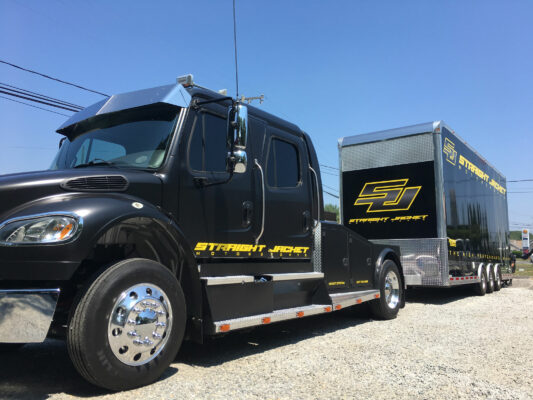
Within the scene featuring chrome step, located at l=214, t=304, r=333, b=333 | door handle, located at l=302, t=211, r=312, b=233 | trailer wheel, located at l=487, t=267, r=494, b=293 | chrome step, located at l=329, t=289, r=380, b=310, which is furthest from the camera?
trailer wheel, located at l=487, t=267, r=494, b=293

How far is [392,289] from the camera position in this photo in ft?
25.9

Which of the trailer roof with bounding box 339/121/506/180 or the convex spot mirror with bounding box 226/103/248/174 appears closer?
the convex spot mirror with bounding box 226/103/248/174

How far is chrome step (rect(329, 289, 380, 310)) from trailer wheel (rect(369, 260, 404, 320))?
8.1 inches

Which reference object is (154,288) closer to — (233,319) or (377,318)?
(233,319)

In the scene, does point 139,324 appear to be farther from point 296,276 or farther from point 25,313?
point 296,276

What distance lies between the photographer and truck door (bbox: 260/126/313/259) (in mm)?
5262

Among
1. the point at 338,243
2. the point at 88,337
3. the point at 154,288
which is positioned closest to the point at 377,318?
the point at 338,243

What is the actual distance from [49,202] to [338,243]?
13.8 ft

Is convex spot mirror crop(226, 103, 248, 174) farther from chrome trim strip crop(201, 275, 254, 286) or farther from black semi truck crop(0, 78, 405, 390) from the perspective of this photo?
chrome trim strip crop(201, 275, 254, 286)

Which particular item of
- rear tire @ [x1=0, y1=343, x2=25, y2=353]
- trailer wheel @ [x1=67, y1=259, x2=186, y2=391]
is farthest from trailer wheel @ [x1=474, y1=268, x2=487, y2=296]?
rear tire @ [x1=0, y1=343, x2=25, y2=353]

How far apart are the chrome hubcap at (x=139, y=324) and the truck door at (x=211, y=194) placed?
0.79 m

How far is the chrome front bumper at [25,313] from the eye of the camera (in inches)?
115

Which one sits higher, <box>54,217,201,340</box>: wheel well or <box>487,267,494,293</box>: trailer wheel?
<box>54,217,201,340</box>: wheel well

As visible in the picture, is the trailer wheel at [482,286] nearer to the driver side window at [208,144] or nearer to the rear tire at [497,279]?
the rear tire at [497,279]
